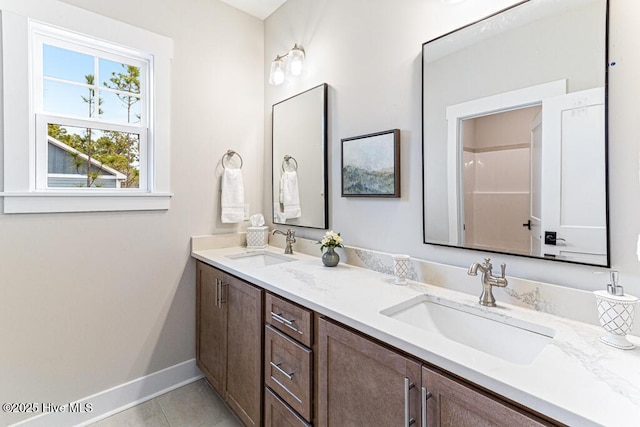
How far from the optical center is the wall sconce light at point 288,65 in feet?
6.77

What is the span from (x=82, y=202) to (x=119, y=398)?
1198 millimetres

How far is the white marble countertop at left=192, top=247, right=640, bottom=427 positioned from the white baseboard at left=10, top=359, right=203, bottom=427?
47.9 inches

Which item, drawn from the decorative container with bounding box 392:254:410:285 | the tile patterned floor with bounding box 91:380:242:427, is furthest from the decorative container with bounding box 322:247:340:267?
the tile patterned floor with bounding box 91:380:242:427

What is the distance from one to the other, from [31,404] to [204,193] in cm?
146

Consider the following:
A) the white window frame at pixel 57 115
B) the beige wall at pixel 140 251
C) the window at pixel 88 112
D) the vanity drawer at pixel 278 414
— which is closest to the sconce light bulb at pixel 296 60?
the beige wall at pixel 140 251

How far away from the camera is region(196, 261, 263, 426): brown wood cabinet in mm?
1490

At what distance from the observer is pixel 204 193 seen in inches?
86.4

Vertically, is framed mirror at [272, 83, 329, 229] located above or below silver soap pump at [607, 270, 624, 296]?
above

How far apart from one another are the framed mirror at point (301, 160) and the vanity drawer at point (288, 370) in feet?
2.71

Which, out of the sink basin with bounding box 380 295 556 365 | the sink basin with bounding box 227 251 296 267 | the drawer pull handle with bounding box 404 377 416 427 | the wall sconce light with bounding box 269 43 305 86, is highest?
the wall sconce light with bounding box 269 43 305 86

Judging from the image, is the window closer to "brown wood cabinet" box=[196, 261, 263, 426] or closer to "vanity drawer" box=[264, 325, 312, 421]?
"brown wood cabinet" box=[196, 261, 263, 426]

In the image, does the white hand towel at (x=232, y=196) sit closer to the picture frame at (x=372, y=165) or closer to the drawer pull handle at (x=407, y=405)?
the picture frame at (x=372, y=165)

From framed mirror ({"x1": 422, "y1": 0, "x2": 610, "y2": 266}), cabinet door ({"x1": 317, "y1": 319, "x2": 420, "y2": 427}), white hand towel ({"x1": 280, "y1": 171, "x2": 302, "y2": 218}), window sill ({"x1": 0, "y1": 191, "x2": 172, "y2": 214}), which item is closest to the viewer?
cabinet door ({"x1": 317, "y1": 319, "x2": 420, "y2": 427})

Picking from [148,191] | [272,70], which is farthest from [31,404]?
[272,70]
